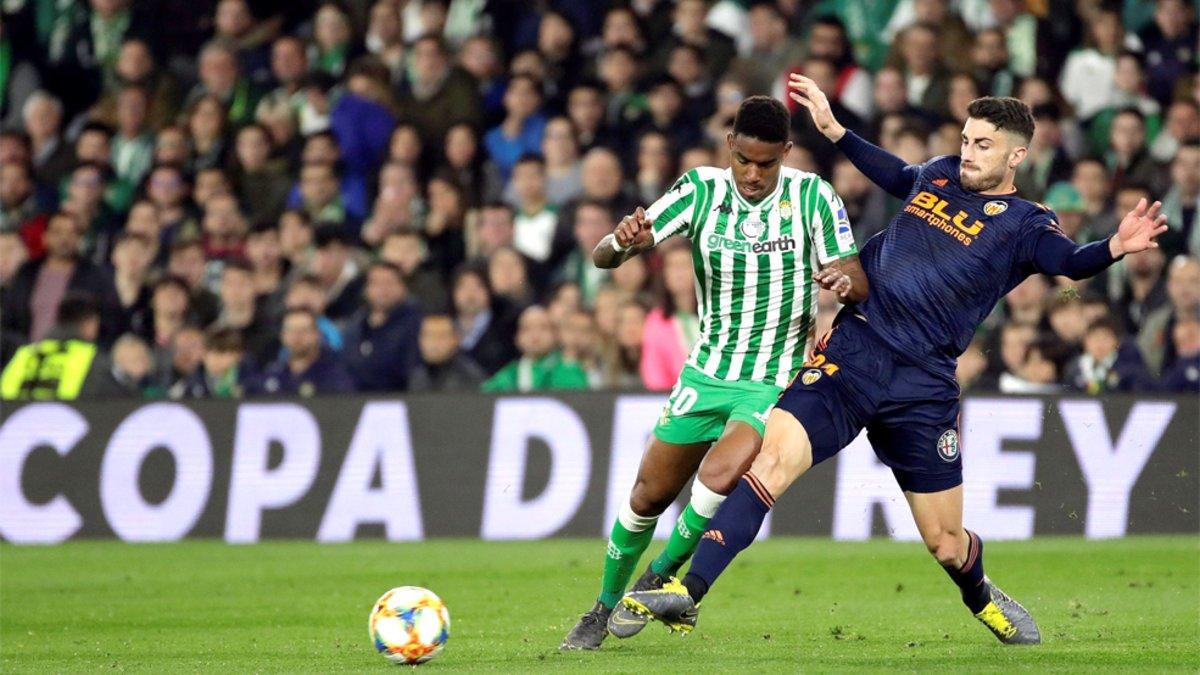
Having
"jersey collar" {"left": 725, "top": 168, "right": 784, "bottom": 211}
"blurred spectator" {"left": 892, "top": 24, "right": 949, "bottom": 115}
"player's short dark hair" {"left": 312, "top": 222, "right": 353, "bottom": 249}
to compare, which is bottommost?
"player's short dark hair" {"left": 312, "top": 222, "right": 353, "bottom": 249}

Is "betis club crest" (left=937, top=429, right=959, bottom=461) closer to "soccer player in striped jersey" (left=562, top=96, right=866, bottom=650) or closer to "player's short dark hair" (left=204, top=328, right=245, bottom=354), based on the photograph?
"soccer player in striped jersey" (left=562, top=96, right=866, bottom=650)

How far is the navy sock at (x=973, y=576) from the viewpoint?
27.3ft

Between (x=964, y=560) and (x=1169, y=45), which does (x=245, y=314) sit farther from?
(x=964, y=560)

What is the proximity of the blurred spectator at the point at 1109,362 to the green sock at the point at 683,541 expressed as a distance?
20.6 feet

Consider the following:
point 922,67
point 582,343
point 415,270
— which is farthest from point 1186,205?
point 415,270

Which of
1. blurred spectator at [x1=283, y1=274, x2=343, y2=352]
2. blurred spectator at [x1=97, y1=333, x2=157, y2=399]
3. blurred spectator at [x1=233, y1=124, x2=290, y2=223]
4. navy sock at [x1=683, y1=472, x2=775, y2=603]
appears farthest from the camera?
blurred spectator at [x1=233, y1=124, x2=290, y2=223]

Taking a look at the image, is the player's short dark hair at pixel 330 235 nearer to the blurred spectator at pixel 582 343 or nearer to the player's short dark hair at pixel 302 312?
the player's short dark hair at pixel 302 312

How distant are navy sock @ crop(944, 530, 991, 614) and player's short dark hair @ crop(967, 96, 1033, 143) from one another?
1.76m

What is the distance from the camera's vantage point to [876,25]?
16953mm

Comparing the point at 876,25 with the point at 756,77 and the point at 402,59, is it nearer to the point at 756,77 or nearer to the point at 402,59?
the point at 756,77

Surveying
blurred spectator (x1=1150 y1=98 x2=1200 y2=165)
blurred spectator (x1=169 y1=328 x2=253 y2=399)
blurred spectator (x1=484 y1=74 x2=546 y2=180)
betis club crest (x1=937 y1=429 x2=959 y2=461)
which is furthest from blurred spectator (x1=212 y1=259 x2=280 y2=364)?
betis club crest (x1=937 y1=429 x2=959 y2=461)

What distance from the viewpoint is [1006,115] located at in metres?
8.16

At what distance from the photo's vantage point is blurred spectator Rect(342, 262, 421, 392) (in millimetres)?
15148

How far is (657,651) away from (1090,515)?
6.02m
